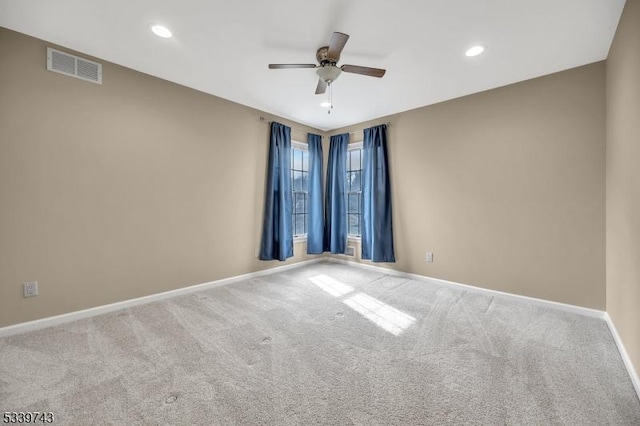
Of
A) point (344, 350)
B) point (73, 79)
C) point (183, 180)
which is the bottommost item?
point (344, 350)

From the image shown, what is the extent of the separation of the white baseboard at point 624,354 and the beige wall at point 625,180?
5cm

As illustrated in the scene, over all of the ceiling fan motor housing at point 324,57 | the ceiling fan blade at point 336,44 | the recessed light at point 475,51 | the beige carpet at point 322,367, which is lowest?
the beige carpet at point 322,367

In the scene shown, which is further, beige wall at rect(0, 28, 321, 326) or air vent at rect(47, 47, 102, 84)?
air vent at rect(47, 47, 102, 84)

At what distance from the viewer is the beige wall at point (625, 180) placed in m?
1.80

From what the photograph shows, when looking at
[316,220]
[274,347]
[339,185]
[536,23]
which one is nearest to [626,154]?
[536,23]

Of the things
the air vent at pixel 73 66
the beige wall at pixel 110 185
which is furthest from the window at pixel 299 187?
the air vent at pixel 73 66

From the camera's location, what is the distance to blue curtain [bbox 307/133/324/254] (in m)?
4.97

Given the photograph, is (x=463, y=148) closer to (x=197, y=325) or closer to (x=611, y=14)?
(x=611, y=14)

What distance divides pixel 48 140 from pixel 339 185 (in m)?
3.83

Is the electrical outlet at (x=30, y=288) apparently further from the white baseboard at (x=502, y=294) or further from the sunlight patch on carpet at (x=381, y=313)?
the white baseboard at (x=502, y=294)

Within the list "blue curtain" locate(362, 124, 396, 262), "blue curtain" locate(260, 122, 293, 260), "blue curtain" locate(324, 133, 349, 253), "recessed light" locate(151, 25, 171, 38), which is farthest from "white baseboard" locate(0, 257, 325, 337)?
"recessed light" locate(151, 25, 171, 38)

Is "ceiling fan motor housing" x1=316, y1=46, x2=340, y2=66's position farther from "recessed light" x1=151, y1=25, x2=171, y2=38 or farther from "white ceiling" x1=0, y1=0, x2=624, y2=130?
"recessed light" x1=151, y1=25, x2=171, y2=38

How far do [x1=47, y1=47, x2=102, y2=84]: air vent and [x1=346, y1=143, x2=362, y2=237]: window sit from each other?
143 inches

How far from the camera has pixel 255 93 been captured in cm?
356
